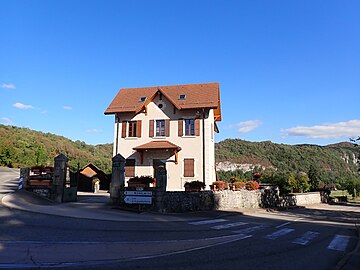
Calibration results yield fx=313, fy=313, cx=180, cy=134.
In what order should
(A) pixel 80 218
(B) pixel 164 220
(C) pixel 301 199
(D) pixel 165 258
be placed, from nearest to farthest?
(D) pixel 165 258
(A) pixel 80 218
(B) pixel 164 220
(C) pixel 301 199

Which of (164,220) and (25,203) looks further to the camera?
(25,203)

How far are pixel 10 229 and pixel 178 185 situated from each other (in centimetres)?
1735

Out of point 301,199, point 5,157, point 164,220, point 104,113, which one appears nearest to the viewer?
point 164,220

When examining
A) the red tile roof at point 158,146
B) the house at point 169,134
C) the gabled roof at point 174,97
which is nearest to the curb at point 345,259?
the house at point 169,134

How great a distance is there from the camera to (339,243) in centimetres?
1088

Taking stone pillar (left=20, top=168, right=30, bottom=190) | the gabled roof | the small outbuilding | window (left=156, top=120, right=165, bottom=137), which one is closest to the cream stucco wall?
window (left=156, top=120, right=165, bottom=137)

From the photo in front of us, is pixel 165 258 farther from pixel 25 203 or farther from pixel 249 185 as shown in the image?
pixel 249 185

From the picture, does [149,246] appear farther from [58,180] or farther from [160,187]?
[58,180]

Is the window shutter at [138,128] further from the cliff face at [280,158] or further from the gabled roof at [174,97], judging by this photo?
the cliff face at [280,158]

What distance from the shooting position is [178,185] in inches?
1039

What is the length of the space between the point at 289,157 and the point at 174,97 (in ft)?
216

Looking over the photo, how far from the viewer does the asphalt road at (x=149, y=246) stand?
6.75 metres

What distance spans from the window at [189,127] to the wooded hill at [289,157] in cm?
4888

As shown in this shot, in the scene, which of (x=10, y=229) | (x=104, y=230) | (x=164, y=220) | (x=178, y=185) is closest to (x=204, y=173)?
(x=178, y=185)
